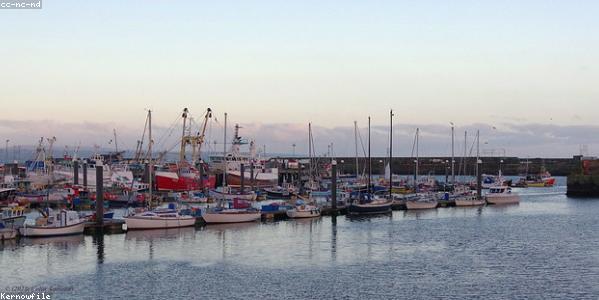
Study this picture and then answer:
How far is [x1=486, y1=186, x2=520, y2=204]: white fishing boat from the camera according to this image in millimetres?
98062

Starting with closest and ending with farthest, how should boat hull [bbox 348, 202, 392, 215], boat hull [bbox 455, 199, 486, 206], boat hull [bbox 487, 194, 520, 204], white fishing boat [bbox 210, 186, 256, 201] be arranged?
boat hull [bbox 348, 202, 392, 215] < white fishing boat [bbox 210, 186, 256, 201] < boat hull [bbox 455, 199, 486, 206] < boat hull [bbox 487, 194, 520, 204]

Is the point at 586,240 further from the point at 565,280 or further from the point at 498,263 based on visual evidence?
the point at 565,280

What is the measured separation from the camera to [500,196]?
323 feet

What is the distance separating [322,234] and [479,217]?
82.2 ft

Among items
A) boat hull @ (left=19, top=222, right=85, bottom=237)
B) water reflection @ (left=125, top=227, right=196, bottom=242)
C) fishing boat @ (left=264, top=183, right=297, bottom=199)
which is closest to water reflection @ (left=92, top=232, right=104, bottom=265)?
boat hull @ (left=19, top=222, right=85, bottom=237)

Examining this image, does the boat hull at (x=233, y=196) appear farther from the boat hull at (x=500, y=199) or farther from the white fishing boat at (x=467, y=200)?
the boat hull at (x=500, y=199)

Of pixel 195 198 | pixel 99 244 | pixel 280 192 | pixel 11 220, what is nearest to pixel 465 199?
pixel 280 192

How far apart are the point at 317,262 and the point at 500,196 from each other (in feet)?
192

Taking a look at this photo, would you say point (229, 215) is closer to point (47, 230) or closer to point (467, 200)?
point (47, 230)

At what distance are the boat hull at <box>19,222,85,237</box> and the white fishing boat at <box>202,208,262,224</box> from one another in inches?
497

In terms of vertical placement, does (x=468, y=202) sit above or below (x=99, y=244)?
above

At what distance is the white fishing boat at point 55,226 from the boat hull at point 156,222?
400cm

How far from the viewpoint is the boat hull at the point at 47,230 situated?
171 feet

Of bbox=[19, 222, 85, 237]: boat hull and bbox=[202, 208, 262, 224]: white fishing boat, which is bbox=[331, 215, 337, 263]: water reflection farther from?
bbox=[19, 222, 85, 237]: boat hull
